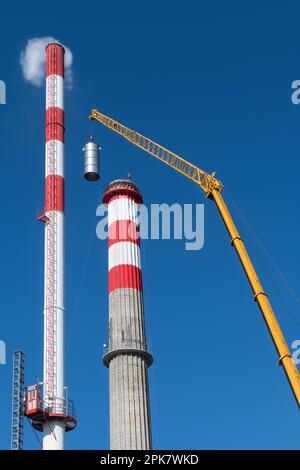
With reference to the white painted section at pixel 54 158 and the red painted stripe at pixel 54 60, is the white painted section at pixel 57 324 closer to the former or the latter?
the white painted section at pixel 54 158

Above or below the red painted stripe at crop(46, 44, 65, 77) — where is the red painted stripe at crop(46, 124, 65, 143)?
below

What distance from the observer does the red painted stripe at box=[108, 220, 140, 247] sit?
7288cm

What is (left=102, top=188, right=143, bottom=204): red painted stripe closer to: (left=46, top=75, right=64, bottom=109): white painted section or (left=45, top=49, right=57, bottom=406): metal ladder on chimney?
(left=45, top=49, right=57, bottom=406): metal ladder on chimney

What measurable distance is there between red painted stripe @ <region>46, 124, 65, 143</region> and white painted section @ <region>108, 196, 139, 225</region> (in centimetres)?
777

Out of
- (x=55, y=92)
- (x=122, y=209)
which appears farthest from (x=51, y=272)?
(x=55, y=92)

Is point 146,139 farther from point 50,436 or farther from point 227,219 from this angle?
point 50,436

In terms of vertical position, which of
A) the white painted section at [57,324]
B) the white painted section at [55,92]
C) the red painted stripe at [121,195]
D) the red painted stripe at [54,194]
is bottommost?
the white painted section at [57,324]

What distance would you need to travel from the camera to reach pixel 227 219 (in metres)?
67.2

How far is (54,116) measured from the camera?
249ft

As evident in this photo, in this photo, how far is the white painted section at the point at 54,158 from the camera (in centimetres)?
7338

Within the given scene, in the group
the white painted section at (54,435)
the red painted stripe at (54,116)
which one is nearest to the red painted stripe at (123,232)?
the red painted stripe at (54,116)

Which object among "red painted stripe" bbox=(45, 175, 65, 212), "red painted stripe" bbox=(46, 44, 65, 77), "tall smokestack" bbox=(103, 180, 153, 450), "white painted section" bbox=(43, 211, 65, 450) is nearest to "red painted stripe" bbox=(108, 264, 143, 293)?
"tall smokestack" bbox=(103, 180, 153, 450)
